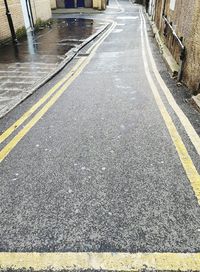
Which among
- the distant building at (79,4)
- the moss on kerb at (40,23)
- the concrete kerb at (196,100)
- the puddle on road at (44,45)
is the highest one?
the distant building at (79,4)

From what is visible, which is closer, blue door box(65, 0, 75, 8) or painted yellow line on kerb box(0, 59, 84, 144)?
painted yellow line on kerb box(0, 59, 84, 144)

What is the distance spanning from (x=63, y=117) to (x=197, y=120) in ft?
8.44

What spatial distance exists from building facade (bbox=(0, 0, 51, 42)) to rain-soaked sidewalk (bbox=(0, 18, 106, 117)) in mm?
824

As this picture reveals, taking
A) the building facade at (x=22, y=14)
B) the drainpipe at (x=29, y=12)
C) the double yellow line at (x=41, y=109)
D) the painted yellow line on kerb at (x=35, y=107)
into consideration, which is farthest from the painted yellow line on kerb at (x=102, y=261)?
the drainpipe at (x=29, y=12)

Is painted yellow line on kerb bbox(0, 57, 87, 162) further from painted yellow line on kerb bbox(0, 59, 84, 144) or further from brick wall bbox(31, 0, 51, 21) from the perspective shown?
brick wall bbox(31, 0, 51, 21)

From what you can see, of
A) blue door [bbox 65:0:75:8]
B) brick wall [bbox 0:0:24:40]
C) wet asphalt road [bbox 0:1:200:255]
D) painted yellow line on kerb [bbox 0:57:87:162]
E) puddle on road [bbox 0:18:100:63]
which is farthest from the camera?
blue door [bbox 65:0:75:8]

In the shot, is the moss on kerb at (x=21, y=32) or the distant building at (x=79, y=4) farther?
the distant building at (x=79, y=4)

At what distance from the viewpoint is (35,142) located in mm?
4285

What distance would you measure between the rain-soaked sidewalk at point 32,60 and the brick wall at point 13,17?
2.72ft

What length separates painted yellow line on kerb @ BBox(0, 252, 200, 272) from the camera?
2227 mm

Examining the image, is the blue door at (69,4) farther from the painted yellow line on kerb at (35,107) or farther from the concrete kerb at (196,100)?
the concrete kerb at (196,100)

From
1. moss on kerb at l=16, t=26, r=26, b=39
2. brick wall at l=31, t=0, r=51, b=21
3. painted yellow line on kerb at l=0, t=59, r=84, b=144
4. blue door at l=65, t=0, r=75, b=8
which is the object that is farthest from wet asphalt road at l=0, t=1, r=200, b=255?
blue door at l=65, t=0, r=75, b=8

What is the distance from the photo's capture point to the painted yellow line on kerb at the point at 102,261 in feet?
7.30

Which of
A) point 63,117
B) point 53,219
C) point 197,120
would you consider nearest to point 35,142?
point 63,117
